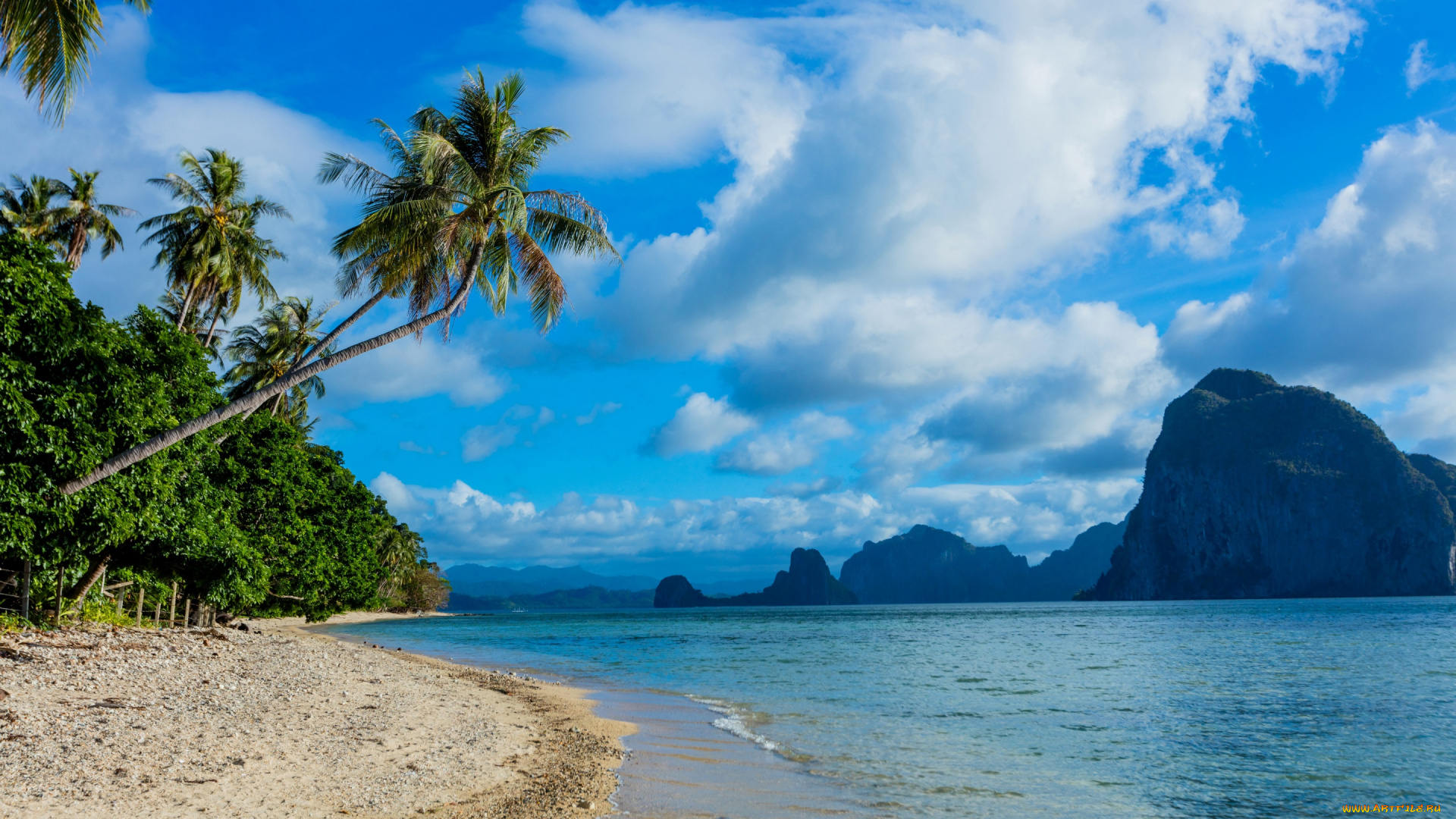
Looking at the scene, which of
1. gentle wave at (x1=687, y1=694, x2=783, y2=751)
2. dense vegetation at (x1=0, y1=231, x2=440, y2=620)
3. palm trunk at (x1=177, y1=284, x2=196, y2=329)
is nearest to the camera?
dense vegetation at (x1=0, y1=231, x2=440, y2=620)

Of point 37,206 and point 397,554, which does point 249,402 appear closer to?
point 37,206

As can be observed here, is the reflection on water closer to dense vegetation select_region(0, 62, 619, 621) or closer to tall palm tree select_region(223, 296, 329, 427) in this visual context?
dense vegetation select_region(0, 62, 619, 621)

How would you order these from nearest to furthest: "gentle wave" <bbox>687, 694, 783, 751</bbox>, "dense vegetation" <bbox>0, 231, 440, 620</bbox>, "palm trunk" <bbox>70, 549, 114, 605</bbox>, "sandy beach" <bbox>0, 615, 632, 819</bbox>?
"sandy beach" <bbox>0, 615, 632, 819</bbox> → "dense vegetation" <bbox>0, 231, 440, 620</bbox> → "gentle wave" <bbox>687, 694, 783, 751</bbox> → "palm trunk" <bbox>70, 549, 114, 605</bbox>

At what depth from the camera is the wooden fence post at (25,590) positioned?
17453 mm

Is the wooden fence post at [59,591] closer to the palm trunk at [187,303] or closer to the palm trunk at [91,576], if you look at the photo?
the palm trunk at [91,576]

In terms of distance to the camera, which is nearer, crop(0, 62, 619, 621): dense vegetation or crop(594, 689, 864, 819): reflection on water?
crop(594, 689, 864, 819): reflection on water

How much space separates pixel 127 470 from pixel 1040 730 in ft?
68.0

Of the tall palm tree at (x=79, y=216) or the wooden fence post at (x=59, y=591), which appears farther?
the tall palm tree at (x=79, y=216)

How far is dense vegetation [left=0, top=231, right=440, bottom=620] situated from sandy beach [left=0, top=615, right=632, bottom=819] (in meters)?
2.63

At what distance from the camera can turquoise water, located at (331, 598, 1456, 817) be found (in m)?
10.8

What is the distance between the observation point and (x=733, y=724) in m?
16.6

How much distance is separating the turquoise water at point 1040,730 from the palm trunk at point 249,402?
9.35 metres

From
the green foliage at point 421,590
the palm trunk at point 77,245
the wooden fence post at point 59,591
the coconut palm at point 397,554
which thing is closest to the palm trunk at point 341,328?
the wooden fence post at point 59,591

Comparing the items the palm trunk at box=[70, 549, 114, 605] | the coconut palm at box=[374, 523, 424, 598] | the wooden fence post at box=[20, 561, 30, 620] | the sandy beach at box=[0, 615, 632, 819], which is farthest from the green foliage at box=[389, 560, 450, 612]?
the sandy beach at box=[0, 615, 632, 819]
